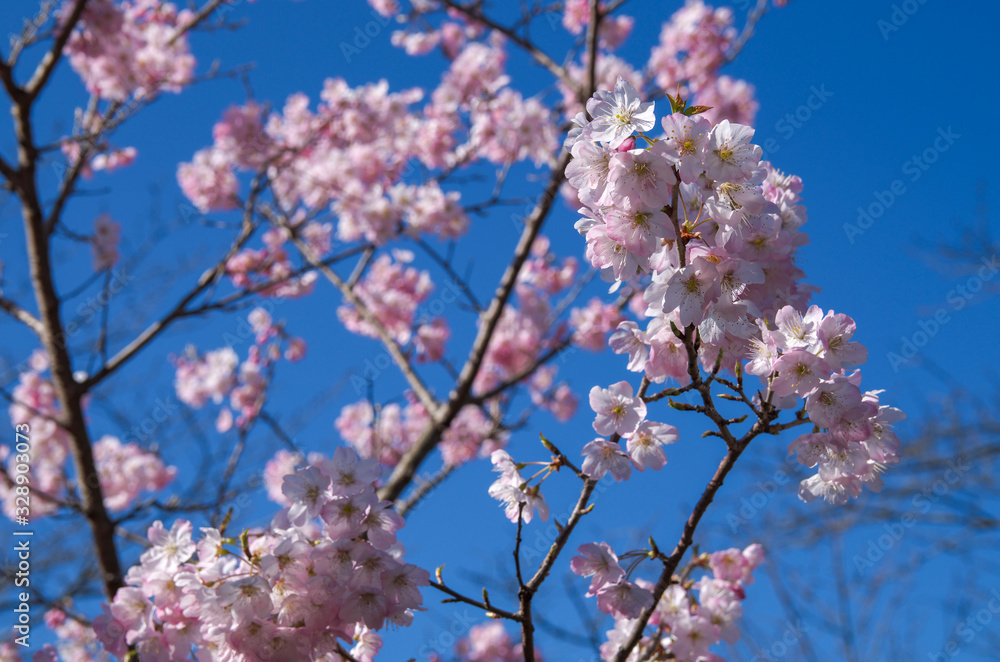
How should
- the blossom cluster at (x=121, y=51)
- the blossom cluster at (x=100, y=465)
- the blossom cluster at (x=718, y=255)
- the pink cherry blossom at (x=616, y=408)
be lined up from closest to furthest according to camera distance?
the blossom cluster at (x=718, y=255) → the pink cherry blossom at (x=616, y=408) → the blossom cluster at (x=121, y=51) → the blossom cluster at (x=100, y=465)

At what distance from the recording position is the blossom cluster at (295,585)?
1446 mm

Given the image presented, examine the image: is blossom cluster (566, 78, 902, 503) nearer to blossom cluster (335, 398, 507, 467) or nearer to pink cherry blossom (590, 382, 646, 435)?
pink cherry blossom (590, 382, 646, 435)

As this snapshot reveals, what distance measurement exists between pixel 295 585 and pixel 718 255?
1135 mm

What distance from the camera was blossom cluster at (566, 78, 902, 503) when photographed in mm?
1198

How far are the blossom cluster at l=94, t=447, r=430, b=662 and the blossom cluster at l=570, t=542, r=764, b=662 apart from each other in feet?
1.44

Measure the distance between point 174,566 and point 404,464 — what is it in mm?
2208

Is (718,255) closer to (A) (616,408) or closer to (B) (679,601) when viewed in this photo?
(A) (616,408)

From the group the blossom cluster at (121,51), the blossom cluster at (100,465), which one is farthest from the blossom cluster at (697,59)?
the blossom cluster at (100,465)

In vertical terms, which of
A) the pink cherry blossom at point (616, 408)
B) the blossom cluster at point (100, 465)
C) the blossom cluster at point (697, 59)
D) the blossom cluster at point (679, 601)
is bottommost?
the blossom cluster at point (679, 601)

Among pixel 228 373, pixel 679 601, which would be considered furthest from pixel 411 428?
pixel 679 601

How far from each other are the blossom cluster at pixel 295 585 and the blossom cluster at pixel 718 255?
2.57ft

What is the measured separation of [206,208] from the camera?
6.51 metres

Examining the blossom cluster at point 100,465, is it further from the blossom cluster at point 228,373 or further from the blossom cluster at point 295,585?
the blossom cluster at point 295,585

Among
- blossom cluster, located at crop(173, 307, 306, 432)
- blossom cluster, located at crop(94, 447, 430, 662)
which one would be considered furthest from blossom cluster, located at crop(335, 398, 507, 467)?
blossom cluster, located at crop(94, 447, 430, 662)
